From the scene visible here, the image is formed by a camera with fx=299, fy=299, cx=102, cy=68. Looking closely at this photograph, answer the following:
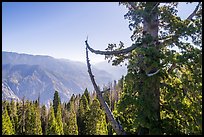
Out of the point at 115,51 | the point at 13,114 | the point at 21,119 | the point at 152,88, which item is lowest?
the point at 21,119

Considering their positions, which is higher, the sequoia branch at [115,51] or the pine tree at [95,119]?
the sequoia branch at [115,51]

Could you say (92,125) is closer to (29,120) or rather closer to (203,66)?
(29,120)

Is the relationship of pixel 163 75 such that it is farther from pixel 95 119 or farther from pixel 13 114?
pixel 13 114

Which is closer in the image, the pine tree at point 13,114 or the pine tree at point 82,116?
the pine tree at point 82,116

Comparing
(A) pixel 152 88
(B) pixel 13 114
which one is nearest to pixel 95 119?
(B) pixel 13 114

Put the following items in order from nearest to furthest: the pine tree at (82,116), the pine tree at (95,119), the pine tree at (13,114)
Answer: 1. the pine tree at (95,119)
2. the pine tree at (82,116)
3. the pine tree at (13,114)

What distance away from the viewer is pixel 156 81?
287 inches

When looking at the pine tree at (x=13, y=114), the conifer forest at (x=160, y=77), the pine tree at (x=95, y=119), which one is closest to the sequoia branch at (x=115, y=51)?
the conifer forest at (x=160, y=77)

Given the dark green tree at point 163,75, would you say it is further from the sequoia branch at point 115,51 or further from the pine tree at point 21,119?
the pine tree at point 21,119

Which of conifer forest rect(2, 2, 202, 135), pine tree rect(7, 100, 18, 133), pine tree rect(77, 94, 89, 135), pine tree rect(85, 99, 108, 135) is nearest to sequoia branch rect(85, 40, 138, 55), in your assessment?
conifer forest rect(2, 2, 202, 135)

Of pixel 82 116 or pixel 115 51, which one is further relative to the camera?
pixel 82 116

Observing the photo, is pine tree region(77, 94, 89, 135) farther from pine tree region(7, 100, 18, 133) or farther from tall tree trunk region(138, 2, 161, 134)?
tall tree trunk region(138, 2, 161, 134)

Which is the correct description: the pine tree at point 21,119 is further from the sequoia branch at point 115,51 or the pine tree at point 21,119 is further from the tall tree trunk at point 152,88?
the tall tree trunk at point 152,88

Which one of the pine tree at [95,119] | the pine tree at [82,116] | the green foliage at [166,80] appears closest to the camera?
the green foliage at [166,80]
